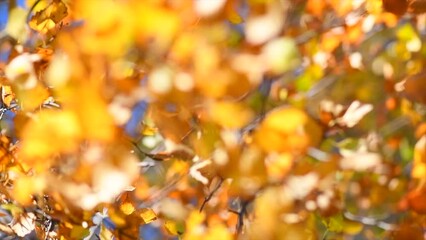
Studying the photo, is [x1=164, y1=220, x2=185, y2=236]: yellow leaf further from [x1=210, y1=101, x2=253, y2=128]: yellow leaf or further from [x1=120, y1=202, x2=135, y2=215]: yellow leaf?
[x1=210, y1=101, x2=253, y2=128]: yellow leaf

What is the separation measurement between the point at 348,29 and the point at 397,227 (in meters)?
0.65

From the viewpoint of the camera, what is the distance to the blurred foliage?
3.09 ft

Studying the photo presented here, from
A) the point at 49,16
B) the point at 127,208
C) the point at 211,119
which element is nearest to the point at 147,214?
the point at 127,208

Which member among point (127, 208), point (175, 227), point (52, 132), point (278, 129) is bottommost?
point (175, 227)

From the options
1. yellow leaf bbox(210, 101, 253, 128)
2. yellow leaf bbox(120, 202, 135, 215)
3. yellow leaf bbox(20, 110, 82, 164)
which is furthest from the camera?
yellow leaf bbox(120, 202, 135, 215)

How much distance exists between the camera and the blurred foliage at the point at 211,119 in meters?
0.94

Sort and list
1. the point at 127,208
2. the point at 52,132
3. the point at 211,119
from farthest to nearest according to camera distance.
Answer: the point at 127,208, the point at 211,119, the point at 52,132

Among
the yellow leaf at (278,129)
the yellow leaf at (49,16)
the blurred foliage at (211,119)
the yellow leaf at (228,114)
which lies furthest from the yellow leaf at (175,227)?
the yellow leaf at (49,16)

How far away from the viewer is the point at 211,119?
1.13 m

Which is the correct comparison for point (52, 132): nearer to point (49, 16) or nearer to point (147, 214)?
point (147, 214)

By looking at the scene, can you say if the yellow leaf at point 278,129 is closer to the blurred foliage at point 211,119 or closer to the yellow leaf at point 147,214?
the blurred foliage at point 211,119

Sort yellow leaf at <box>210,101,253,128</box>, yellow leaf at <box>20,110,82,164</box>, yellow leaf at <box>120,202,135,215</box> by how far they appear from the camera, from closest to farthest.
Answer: yellow leaf at <box>20,110,82,164</box>
yellow leaf at <box>210,101,253,128</box>
yellow leaf at <box>120,202,135,215</box>

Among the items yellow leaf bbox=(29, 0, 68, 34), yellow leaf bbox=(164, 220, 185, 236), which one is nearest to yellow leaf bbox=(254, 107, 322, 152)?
yellow leaf bbox=(164, 220, 185, 236)

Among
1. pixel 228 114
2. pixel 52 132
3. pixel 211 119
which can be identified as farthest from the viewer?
pixel 211 119
